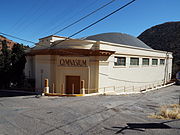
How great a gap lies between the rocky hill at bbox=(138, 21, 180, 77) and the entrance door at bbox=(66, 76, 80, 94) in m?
45.0

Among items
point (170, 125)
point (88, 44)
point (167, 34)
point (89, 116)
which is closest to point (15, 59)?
point (88, 44)

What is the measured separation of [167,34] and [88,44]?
2591 inches

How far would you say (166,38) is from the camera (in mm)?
60969

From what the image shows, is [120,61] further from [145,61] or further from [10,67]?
[10,67]

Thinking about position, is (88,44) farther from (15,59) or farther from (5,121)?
(15,59)

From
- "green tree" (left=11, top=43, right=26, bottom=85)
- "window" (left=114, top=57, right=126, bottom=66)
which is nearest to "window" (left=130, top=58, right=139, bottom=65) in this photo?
"window" (left=114, top=57, right=126, bottom=66)

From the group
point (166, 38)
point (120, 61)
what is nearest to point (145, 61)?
point (120, 61)

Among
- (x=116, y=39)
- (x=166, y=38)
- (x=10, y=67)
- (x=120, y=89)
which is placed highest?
(x=166, y=38)

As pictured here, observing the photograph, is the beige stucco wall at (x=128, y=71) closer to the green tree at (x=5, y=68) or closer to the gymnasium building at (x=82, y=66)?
the gymnasium building at (x=82, y=66)

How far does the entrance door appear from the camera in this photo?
575 inches

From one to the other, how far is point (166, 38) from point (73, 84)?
63.6 metres

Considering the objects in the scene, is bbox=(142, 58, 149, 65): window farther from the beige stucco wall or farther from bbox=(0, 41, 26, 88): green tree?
bbox=(0, 41, 26, 88): green tree

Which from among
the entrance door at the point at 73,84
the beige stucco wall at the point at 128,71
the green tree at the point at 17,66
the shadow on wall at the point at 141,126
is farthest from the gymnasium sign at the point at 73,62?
the shadow on wall at the point at 141,126

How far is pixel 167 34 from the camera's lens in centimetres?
6359
